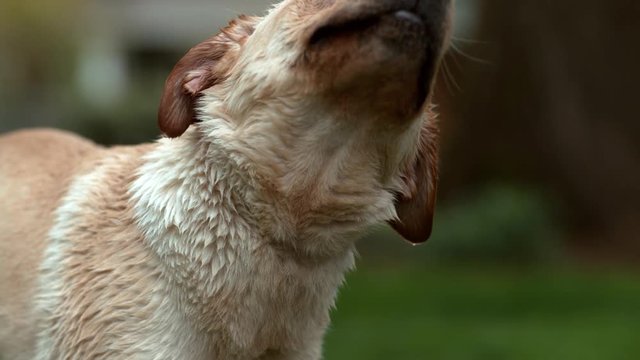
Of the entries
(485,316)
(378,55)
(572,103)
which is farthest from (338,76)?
(572,103)

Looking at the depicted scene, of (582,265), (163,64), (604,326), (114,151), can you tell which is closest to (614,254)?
(582,265)

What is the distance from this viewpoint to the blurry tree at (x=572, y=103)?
610 inches

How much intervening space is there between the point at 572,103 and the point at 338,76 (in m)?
12.0

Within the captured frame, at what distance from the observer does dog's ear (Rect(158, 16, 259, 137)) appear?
4.67 meters

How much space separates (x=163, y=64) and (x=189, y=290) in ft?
82.7

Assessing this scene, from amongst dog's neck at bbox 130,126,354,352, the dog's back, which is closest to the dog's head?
dog's neck at bbox 130,126,354,352

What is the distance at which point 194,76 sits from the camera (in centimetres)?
475

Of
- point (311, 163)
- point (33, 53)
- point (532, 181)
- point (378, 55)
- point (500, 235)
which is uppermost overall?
A: point (378, 55)

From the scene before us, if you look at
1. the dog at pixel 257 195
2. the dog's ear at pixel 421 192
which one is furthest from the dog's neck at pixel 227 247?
the dog's ear at pixel 421 192

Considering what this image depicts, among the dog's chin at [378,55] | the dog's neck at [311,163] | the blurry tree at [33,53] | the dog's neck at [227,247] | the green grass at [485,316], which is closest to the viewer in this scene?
the dog's chin at [378,55]

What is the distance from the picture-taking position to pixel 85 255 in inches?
193

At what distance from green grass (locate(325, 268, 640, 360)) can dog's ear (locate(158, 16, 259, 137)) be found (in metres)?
4.66

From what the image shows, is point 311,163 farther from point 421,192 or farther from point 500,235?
point 500,235

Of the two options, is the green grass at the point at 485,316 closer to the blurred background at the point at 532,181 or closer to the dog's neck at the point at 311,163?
the blurred background at the point at 532,181
